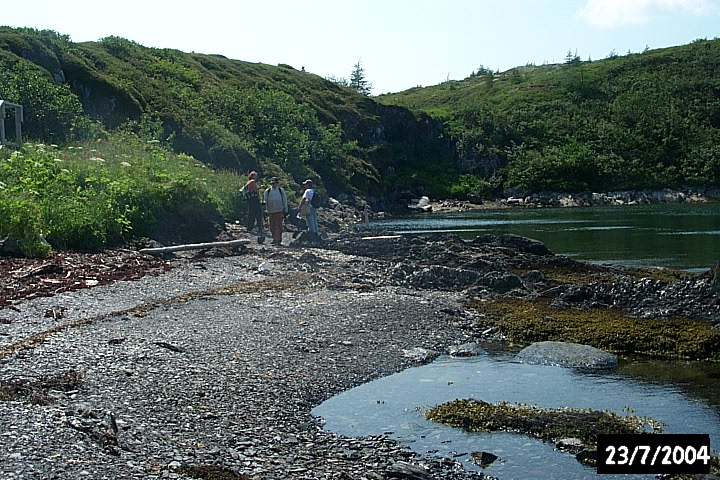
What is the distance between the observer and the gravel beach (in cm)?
820

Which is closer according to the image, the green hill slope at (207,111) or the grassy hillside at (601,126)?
the green hill slope at (207,111)

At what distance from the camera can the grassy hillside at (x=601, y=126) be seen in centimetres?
9438

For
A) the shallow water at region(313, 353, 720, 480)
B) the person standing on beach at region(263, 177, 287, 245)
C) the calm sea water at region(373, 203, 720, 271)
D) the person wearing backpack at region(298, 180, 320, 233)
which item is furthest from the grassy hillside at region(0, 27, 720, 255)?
the calm sea water at region(373, 203, 720, 271)

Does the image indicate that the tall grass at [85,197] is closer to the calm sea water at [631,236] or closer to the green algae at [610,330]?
the green algae at [610,330]

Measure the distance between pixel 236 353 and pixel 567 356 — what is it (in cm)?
578

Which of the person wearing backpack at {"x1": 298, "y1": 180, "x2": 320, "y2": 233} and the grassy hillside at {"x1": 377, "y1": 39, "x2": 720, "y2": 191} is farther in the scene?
the grassy hillside at {"x1": 377, "y1": 39, "x2": 720, "y2": 191}

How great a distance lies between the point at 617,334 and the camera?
50.8 ft

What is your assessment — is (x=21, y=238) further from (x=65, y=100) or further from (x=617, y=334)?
(x=65, y=100)

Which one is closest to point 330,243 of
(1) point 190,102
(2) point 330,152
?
(1) point 190,102

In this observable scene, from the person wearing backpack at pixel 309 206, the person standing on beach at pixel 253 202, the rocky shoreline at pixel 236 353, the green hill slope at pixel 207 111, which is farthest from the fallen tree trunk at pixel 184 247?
the green hill slope at pixel 207 111

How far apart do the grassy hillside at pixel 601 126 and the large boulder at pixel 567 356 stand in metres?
81.3

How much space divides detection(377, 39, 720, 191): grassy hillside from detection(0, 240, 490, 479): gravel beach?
79.5 m

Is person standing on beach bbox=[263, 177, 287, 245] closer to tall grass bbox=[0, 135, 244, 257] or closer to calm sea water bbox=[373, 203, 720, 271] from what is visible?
tall grass bbox=[0, 135, 244, 257]

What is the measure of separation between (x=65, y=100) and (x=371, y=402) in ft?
117
